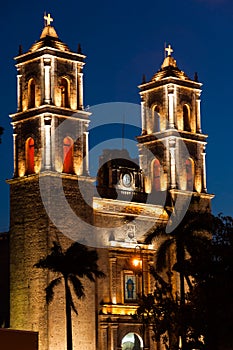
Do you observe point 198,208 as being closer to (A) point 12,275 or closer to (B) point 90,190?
(B) point 90,190

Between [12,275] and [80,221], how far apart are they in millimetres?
6061

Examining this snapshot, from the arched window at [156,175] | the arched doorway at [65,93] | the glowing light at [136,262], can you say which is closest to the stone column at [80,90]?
the arched doorway at [65,93]

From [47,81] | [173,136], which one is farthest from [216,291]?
[173,136]

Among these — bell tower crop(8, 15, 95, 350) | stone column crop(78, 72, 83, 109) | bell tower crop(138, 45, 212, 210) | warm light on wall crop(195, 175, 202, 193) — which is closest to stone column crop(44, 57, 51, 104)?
bell tower crop(8, 15, 95, 350)

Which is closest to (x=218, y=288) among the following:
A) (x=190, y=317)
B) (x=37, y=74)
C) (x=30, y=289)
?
(x=190, y=317)

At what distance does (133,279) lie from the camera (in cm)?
7969

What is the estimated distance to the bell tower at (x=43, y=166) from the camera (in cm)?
7162

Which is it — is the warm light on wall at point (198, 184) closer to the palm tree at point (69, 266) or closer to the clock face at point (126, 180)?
the clock face at point (126, 180)

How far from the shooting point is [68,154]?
7588cm

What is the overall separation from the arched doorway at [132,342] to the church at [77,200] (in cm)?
8

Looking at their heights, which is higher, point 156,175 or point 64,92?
point 64,92

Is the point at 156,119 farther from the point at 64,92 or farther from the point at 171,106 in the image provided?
the point at 64,92

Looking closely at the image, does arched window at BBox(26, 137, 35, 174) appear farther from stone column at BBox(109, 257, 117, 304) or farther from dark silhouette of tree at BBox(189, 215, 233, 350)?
dark silhouette of tree at BBox(189, 215, 233, 350)

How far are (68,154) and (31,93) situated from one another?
5.46 m
